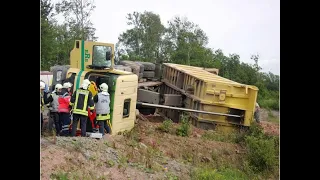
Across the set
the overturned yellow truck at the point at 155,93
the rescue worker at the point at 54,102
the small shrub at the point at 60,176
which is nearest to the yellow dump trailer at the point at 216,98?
the overturned yellow truck at the point at 155,93

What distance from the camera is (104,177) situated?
14.0 ft

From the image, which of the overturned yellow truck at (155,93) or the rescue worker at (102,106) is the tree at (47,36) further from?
the rescue worker at (102,106)

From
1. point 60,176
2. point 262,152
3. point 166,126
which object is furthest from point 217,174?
point 60,176

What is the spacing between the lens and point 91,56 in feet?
15.3

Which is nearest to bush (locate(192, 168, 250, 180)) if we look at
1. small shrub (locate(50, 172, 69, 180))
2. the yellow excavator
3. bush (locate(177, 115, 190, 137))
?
bush (locate(177, 115, 190, 137))

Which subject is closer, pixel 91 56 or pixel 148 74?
pixel 91 56

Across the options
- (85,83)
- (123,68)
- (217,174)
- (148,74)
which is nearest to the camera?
(217,174)

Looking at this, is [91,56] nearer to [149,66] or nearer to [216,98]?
[149,66]

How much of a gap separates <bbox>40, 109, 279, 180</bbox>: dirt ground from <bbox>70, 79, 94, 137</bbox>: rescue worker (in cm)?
17

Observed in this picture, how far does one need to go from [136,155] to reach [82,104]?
747 millimetres
